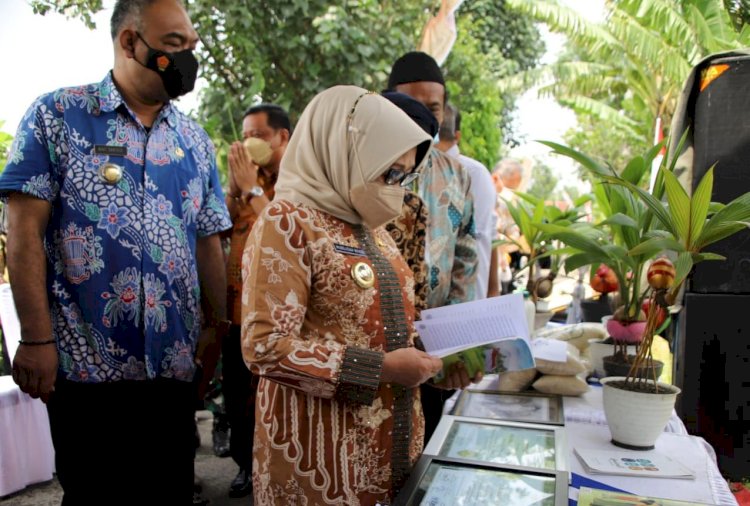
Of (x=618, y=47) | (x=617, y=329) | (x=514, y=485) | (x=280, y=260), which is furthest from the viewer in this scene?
(x=618, y=47)

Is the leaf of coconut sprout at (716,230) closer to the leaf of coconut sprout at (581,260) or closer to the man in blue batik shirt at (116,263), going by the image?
the leaf of coconut sprout at (581,260)

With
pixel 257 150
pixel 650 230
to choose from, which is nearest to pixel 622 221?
pixel 650 230

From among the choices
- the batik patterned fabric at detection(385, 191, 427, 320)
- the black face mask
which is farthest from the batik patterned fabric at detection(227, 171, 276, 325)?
the batik patterned fabric at detection(385, 191, 427, 320)

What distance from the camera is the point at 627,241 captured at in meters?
1.75

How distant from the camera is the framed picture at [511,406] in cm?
159

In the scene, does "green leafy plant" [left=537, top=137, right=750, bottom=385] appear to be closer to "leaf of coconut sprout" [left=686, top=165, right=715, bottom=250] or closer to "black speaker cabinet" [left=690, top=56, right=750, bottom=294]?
"leaf of coconut sprout" [left=686, top=165, right=715, bottom=250]

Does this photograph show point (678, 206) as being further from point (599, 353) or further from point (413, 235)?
point (599, 353)

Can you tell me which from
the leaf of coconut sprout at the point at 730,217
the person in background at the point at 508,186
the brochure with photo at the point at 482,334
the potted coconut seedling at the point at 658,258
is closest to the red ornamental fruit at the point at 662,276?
the potted coconut seedling at the point at 658,258

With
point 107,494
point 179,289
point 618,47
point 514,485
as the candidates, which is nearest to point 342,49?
point 179,289

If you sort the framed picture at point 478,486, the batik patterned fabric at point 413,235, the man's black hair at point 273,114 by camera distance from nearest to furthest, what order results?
the framed picture at point 478,486, the batik patterned fabric at point 413,235, the man's black hair at point 273,114

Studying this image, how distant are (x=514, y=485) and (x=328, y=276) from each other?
1.71ft

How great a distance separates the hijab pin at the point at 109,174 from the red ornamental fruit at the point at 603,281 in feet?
5.80

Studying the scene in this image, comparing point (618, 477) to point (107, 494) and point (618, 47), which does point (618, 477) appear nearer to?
point (107, 494)

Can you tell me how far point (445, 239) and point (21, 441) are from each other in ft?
7.96
